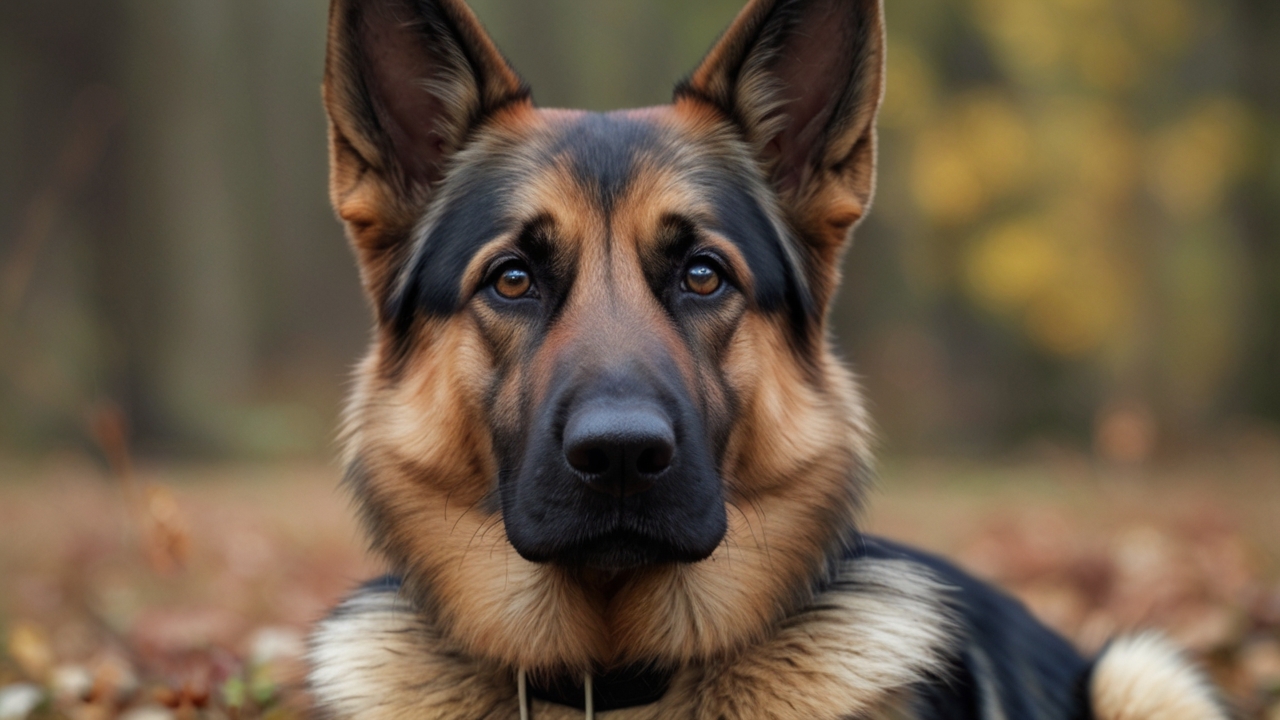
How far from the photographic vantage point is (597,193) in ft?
10.2

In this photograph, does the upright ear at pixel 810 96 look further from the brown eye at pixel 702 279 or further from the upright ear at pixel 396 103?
the upright ear at pixel 396 103

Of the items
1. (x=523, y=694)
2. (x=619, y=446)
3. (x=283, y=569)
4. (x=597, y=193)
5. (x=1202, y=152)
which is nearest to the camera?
(x=619, y=446)

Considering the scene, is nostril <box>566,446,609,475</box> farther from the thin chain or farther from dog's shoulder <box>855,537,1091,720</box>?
dog's shoulder <box>855,537,1091,720</box>

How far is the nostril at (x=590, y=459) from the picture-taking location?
2.56 meters

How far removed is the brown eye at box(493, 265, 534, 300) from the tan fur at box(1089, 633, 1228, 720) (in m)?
2.20

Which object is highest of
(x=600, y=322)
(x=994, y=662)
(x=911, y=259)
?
(x=600, y=322)

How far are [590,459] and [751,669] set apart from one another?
808 millimetres

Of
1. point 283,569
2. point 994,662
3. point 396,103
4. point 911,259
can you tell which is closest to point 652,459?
point 994,662

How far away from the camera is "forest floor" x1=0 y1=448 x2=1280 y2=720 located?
3.83 m

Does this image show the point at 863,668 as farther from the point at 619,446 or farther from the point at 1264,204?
the point at 1264,204

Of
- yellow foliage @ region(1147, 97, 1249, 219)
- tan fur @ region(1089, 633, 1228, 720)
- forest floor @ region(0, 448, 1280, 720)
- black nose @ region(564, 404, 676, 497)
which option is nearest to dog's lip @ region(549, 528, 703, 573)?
black nose @ region(564, 404, 676, 497)

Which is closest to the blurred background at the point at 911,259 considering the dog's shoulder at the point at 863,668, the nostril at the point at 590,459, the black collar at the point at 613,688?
the dog's shoulder at the point at 863,668

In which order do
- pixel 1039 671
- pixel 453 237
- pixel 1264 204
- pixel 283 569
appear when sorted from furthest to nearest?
1. pixel 1264 204
2. pixel 283 569
3. pixel 1039 671
4. pixel 453 237

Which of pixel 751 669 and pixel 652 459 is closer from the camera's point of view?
pixel 652 459
